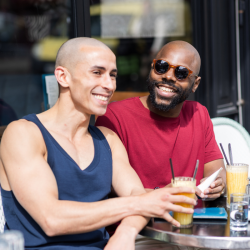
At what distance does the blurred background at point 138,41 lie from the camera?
4434 mm

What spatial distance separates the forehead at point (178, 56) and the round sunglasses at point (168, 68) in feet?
0.23

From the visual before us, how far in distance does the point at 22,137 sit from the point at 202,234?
2.95ft

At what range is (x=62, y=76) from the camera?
6.63 feet

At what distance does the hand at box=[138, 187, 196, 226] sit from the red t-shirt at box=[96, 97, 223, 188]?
75cm

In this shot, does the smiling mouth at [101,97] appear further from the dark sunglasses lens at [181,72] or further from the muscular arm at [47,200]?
the dark sunglasses lens at [181,72]

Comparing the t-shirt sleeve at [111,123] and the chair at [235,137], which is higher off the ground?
the t-shirt sleeve at [111,123]

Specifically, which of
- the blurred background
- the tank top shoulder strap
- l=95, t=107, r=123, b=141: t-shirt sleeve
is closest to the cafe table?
the tank top shoulder strap

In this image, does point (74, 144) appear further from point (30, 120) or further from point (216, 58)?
point (216, 58)

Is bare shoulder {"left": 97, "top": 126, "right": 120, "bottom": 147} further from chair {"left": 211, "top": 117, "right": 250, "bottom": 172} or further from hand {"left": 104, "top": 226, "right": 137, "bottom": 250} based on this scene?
chair {"left": 211, "top": 117, "right": 250, "bottom": 172}

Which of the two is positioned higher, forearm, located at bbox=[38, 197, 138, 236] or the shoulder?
the shoulder

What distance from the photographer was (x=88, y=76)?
78.2 inches

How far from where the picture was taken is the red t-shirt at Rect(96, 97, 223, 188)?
8.30 feet

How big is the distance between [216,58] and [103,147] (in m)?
2.96

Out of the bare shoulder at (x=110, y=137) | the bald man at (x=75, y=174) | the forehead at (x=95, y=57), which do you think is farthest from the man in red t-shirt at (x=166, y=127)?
the forehead at (x=95, y=57)
